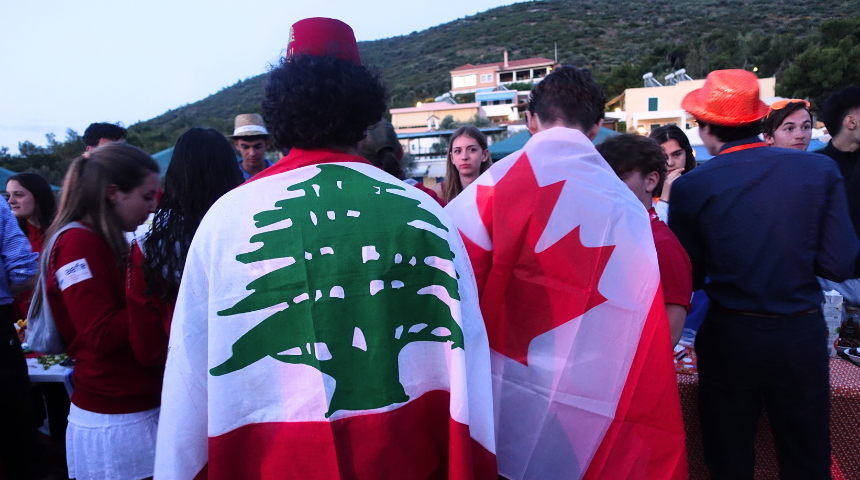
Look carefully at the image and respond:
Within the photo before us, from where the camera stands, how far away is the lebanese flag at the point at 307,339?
107 cm

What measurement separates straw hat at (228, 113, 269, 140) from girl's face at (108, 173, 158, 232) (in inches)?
78.8

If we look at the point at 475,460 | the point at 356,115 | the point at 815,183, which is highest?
the point at 356,115

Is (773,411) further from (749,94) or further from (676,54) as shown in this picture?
(676,54)

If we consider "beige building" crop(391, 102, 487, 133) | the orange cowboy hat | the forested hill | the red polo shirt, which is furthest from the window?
the red polo shirt

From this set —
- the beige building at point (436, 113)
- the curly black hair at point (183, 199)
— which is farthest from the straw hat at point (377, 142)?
the beige building at point (436, 113)

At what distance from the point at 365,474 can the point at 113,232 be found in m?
1.30

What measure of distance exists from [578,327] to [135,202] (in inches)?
64.2

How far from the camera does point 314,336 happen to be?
108 cm

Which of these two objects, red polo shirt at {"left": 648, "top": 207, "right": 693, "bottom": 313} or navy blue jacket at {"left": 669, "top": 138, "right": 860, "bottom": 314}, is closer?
red polo shirt at {"left": 648, "top": 207, "right": 693, "bottom": 313}

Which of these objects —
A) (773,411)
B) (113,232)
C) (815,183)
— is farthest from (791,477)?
(113,232)

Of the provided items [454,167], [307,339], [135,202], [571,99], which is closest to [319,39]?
[307,339]

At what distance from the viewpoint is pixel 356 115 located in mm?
1264

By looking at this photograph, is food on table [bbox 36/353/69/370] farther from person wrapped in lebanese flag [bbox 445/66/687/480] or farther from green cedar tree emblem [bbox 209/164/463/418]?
person wrapped in lebanese flag [bbox 445/66/687/480]

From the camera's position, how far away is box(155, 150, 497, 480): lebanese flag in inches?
42.2
